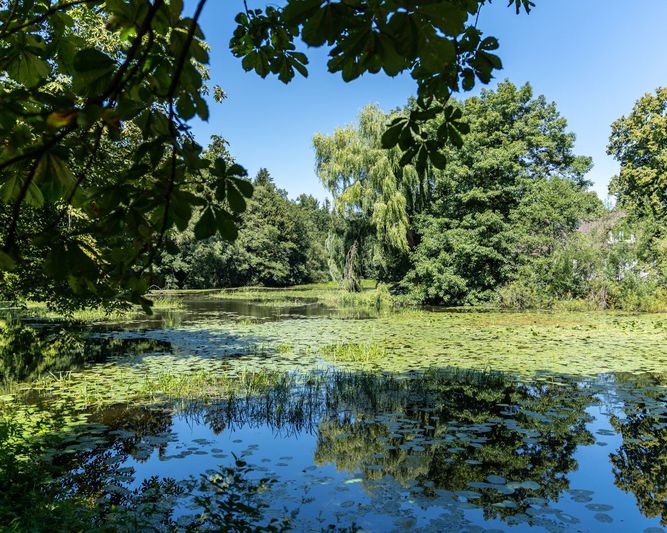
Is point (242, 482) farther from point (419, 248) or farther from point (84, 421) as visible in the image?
point (419, 248)

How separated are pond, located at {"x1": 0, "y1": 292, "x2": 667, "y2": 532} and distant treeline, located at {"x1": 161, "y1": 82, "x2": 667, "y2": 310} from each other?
31.2ft

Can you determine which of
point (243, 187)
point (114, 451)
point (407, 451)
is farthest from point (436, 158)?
point (114, 451)

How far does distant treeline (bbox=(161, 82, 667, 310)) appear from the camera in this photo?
60.2 feet

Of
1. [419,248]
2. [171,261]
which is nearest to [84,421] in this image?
[419,248]

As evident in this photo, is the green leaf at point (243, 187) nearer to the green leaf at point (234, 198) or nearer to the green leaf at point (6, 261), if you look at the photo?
the green leaf at point (234, 198)

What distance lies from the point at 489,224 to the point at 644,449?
635 inches

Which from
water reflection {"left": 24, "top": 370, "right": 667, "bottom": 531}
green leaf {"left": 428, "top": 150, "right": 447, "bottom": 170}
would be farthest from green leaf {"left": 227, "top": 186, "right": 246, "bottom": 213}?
water reflection {"left": 24, "top": 370, "right": 667, "bottom": 531}

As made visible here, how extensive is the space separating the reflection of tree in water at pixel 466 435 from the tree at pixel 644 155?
68.5 ft

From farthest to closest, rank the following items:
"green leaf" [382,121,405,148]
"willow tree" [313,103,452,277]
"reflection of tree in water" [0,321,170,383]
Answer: "willow tree" [313,103,452,277] → "reflection of tree in water" [0,321,170,383] → "green leaf" [382,121,405,148]

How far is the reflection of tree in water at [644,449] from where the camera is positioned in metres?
3.86

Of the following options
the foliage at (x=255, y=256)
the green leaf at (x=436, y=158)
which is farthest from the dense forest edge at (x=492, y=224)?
the green leaf at (x=436, y=158)

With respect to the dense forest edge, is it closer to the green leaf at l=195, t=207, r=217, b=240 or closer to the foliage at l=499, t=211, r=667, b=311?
the foliage at l=499, t=211, r=667, b=311

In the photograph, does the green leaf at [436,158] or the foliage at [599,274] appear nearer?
the green leaf at [436,158]

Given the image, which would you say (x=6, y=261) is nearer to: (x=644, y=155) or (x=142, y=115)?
(x=142, y=115)
